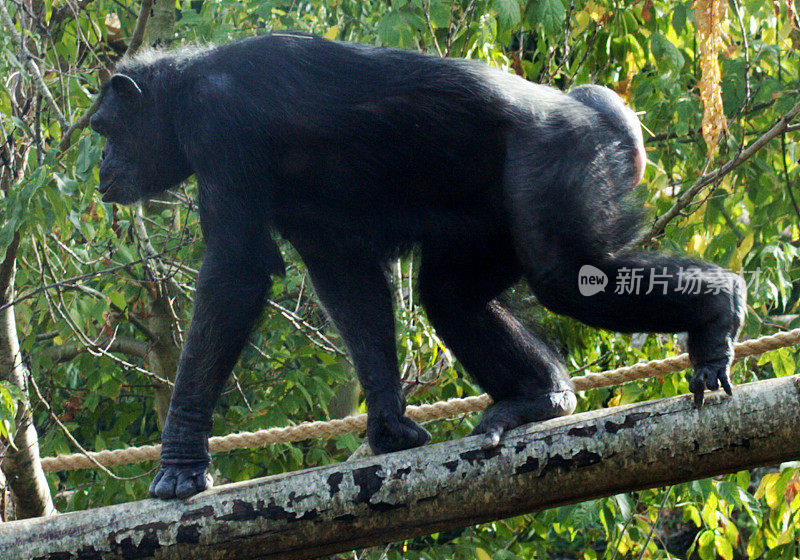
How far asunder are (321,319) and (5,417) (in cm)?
279

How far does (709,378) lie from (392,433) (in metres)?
1.11

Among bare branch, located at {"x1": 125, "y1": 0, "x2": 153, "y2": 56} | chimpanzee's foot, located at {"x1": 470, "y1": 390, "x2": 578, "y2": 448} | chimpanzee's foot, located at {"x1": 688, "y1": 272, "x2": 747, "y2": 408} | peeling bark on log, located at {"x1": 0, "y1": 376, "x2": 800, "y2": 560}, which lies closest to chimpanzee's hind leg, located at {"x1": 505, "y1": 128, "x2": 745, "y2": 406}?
chimpanzee's foot, located at {"x1": 688, "y1": 272, "x2": 747, "y2": 408}

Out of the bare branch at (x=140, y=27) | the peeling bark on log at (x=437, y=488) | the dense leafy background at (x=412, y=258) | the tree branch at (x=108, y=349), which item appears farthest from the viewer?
the tree branch at (x=108, y=349)

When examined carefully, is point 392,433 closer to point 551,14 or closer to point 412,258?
point 412,258

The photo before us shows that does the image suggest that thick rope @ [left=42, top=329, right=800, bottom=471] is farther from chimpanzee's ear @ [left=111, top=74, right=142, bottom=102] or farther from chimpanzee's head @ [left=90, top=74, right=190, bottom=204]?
chimpanzee's ear @ [left=111, top=74, right=142, bottom=102]

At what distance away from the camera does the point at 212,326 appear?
3125mm

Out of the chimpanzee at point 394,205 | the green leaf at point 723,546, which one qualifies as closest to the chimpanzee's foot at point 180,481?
the chimpanzee at point 394,205

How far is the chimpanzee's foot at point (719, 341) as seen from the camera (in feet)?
9.23

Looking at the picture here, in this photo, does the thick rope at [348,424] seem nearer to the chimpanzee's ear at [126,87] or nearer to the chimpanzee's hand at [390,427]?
the chimpanzee's hand at [390,427]

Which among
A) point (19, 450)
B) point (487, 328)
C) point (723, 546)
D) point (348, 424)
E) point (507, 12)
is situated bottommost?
point (723, 546)

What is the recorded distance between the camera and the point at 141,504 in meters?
2.81

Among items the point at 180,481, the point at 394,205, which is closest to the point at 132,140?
the point at 394,205

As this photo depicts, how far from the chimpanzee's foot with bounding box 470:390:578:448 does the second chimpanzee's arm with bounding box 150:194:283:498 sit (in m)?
0.89

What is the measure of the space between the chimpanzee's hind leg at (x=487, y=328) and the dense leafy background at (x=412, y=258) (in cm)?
22
